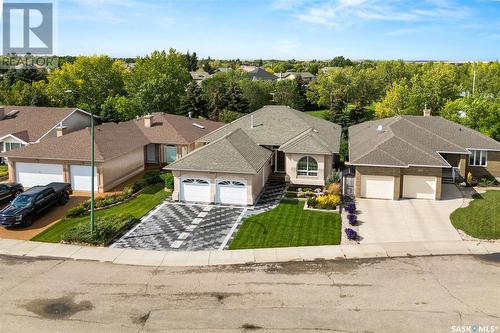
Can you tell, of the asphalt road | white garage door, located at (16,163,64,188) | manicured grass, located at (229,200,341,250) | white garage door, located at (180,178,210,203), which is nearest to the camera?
Result: the asphalt road

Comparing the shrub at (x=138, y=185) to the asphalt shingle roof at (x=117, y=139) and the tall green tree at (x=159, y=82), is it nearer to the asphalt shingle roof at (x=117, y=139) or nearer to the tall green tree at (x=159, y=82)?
the asphalt shingle roof at (x=117, y=139)

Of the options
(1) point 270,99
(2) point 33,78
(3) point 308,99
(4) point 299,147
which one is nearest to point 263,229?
(4) point 299,147

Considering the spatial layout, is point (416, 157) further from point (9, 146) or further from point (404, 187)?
point (9, 146)

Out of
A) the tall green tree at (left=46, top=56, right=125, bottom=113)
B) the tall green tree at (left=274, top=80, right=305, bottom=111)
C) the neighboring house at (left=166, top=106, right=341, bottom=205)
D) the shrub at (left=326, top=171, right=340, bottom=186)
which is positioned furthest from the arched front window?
the tall green tree at (left=274, top=80, right=305, bottom=111)

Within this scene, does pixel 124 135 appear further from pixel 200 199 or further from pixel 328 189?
pixel 328 189

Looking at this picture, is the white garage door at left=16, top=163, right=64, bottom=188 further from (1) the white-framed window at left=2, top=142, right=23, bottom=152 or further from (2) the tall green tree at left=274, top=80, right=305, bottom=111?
(2) the tall green tree at left=274, top=80, right=305, bottom=111

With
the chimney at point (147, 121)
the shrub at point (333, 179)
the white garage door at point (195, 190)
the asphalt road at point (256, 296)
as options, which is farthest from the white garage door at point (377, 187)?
the chimney at point (147, 121)

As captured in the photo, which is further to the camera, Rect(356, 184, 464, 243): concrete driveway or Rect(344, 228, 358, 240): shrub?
Rect(356, 184, 464, 243): concrete driveway
